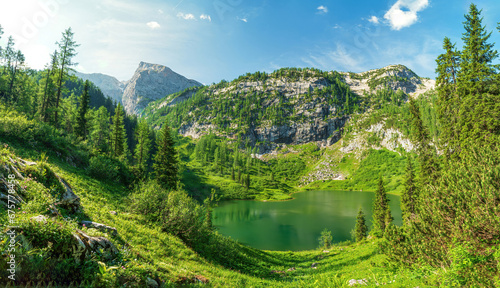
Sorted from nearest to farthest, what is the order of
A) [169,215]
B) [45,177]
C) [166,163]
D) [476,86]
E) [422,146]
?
[45,177] < [169,215] < [476,86] < [422,146] < [166,163]

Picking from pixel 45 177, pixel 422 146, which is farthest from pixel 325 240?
pixel 45 177

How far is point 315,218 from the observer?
3216 inches

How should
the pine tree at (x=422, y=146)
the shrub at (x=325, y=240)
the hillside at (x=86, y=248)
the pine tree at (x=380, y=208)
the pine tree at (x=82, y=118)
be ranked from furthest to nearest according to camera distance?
the shrub at (x=325, y=240) → the pine tree at (x=82, y=118) → the pine tree at (x=380, y=208) → the pine tree at (x=422, y=146) → the hillside at (x=86, y=248)

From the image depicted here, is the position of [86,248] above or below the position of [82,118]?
below

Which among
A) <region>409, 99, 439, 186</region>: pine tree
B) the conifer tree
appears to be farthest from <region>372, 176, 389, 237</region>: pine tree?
the conifer tree

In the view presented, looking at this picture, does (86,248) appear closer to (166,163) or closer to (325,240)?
(166,163)

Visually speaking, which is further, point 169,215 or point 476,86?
point 476,86

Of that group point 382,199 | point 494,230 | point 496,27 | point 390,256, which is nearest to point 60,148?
point 390,256

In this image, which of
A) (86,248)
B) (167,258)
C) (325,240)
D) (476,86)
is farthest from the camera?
(325,240)

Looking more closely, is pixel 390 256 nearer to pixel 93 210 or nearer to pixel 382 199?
pixel 93 210

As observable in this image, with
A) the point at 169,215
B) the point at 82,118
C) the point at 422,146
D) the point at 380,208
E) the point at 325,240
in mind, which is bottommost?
the point at 325,240

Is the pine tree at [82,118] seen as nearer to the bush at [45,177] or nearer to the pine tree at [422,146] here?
the bush at [45,177]

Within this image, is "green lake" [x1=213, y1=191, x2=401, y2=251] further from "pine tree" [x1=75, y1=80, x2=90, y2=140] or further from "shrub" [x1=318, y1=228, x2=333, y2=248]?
"pine tree" [x1=75, y1=80, x2=90, y2=140]

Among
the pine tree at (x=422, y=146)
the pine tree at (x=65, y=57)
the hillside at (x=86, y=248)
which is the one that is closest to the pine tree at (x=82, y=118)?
the pine tree at (x=65, y=57)
